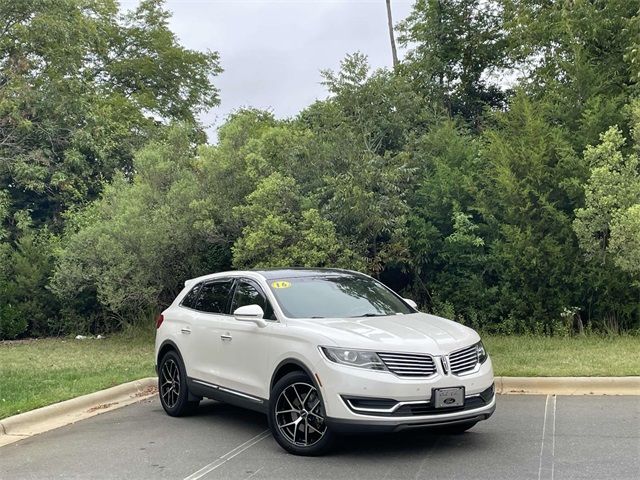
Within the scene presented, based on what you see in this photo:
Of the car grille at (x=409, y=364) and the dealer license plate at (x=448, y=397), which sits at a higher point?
the car grille at (x=409, y=364)

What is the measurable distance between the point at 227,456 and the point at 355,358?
5.19 feet

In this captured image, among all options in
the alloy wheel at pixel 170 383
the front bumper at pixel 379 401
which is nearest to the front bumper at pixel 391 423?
the front bumper at pixel 379 401

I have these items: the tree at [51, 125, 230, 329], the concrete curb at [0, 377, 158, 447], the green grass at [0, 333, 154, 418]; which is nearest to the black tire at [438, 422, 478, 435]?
the concrete curb at [0, 377, 158, 447]

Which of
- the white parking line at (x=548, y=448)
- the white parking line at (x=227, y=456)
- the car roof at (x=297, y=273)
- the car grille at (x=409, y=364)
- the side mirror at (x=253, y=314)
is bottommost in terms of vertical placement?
the white parking line at (x=548, y=448)

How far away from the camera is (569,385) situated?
26.7 ft

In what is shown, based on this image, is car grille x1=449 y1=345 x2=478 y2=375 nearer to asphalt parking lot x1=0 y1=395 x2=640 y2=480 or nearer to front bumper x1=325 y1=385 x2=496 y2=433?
front bumper x1=325 y1=385 x2=496 y2=433

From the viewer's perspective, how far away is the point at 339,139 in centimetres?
1445

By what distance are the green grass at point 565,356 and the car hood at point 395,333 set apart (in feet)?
9.37

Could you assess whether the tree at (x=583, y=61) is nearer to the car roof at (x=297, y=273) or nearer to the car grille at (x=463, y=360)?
the car roof at (x=297, y=273)

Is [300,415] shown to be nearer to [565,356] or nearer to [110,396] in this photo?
[110,396]

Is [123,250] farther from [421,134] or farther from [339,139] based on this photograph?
[421,134]

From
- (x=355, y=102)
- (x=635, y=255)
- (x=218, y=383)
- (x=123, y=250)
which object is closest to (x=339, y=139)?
(x=355, y=102)

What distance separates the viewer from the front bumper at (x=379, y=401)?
5.45 m

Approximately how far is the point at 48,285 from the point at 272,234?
824 centimetres
